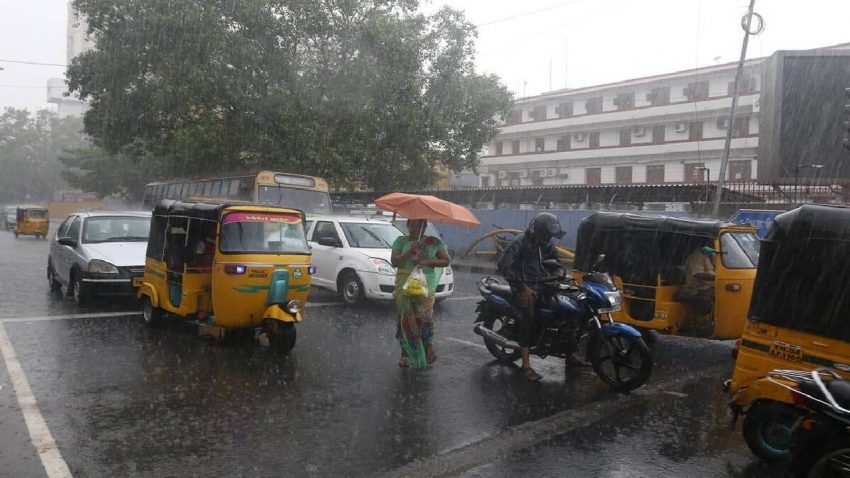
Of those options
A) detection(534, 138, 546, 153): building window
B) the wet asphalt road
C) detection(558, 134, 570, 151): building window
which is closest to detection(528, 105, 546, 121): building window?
detection(534, 138, 546, 153): building window

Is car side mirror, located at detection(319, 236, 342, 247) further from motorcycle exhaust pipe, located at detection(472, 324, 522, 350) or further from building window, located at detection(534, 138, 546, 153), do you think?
building window, located at detection(534, 138, 546, 153)

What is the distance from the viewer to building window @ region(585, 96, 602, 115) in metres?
46.5

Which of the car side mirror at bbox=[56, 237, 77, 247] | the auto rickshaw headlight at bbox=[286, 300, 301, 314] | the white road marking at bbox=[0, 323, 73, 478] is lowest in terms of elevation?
the white road marking at bbox=[0, 323, 73, 478]

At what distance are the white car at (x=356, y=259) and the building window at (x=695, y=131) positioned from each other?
34372 millimetres

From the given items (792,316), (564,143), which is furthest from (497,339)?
(564,143)

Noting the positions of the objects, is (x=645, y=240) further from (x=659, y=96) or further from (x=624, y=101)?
(x=624, y=101)

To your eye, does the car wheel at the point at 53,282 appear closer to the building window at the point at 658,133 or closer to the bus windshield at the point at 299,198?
the bus windshield at the point at 299,198

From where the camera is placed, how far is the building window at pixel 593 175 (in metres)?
46.4

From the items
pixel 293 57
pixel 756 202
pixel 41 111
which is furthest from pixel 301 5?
pixel 41 111

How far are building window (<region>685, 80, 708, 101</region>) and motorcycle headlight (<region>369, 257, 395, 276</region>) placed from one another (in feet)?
117

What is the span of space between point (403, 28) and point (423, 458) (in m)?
20.2

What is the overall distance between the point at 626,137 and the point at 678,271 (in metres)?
39.2

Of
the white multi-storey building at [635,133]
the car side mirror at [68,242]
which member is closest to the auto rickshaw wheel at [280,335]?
the car side mirror at [68,242]

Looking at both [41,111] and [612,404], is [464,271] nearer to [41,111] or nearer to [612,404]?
[612,404]
